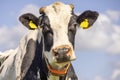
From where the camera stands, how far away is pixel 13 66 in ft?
40.5

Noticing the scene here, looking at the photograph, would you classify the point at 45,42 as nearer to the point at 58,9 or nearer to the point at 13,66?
the point at 58,9

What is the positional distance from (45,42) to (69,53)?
34.5 inches

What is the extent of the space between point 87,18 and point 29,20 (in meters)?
1.32

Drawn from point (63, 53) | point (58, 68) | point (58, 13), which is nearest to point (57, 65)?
point (58, 68)

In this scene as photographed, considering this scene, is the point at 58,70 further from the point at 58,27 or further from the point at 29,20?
the point at 29,20

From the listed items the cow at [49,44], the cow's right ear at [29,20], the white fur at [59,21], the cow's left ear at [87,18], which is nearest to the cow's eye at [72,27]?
the cow at [49,44]

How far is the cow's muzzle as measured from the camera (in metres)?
10.4

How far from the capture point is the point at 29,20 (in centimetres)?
1159

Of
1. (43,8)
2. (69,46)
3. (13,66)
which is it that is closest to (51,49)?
(69,46)

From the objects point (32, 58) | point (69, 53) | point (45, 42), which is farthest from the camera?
point (32, 58)

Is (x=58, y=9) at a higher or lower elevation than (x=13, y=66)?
higher

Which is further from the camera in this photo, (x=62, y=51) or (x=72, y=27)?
(x=72, y=27)

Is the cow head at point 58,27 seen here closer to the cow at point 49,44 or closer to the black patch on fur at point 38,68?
the cow at point 49,44

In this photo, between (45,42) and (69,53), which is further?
(45,42)
